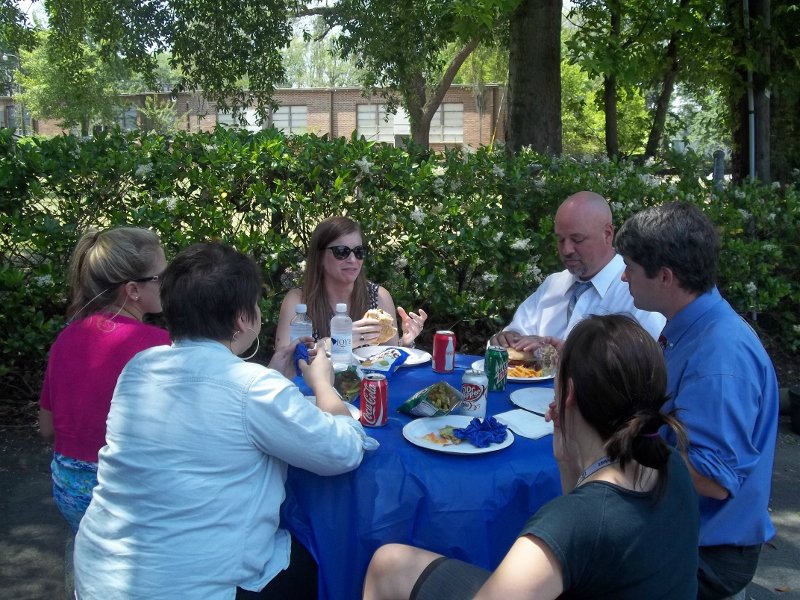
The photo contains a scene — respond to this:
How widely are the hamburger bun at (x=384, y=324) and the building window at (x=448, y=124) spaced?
170 ft

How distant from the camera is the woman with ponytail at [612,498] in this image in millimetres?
1513

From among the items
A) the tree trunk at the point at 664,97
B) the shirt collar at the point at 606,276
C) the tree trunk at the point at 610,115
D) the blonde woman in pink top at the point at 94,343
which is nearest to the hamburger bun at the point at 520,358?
the shirt collar at the point at 606,276

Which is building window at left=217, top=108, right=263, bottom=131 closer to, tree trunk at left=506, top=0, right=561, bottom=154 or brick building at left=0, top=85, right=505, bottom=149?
tree trunk at left=506, top=0, right=561, bottom=154

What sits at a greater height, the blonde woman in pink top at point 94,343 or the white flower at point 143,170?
the white flower at point 143,170

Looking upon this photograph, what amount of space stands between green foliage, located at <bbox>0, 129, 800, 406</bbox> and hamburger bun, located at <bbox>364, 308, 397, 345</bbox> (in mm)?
1353

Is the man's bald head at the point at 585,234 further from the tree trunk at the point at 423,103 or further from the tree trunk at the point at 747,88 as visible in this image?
the tree trunk at the point at 423,103

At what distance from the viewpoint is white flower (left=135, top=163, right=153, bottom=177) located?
4586 mm

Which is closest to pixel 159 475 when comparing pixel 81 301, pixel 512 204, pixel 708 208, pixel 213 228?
pixel 81 301

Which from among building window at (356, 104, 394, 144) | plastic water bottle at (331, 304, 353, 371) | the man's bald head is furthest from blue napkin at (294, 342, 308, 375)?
building window at (356, 104, 394, 144)

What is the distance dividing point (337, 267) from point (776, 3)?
22.7 feet

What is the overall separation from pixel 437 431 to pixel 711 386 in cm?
87

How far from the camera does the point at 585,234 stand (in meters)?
3.74

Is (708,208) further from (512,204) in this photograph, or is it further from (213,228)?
(213,228)

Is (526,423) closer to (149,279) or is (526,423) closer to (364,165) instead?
(149,279)
